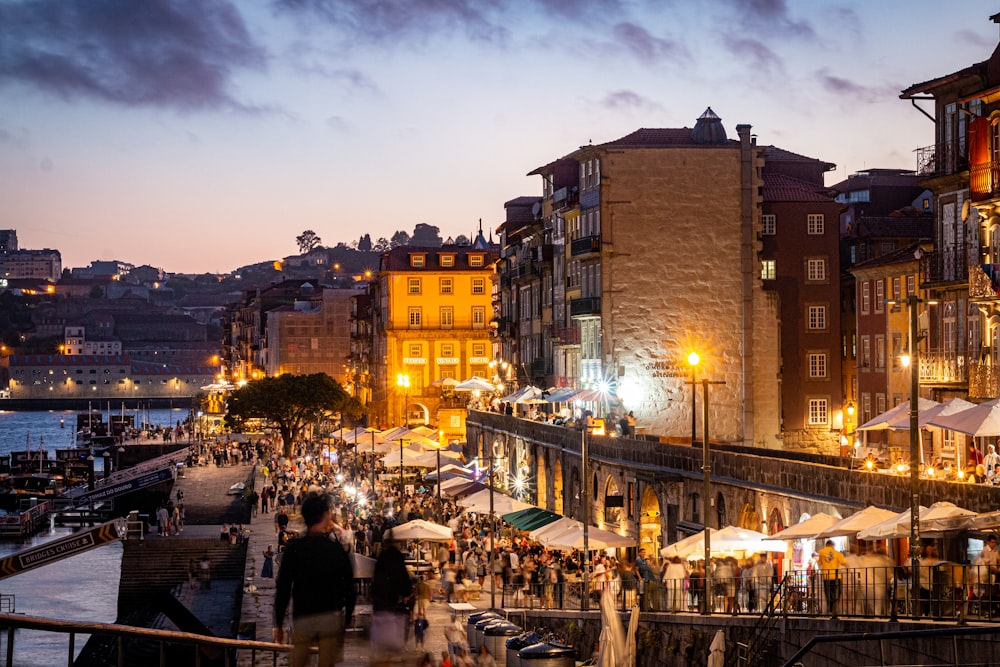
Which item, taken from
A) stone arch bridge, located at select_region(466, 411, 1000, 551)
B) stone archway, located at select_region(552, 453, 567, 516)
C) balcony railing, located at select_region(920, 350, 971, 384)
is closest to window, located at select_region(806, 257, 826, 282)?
stone arch bridge, located at select_region(466, 411, 1000, 551)

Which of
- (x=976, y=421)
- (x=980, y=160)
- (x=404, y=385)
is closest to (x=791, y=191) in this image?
(x=980, y=160)

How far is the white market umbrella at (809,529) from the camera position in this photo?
30.9 meters

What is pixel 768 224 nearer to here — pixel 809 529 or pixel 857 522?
pixel 809 529

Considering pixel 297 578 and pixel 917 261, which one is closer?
pixel 297 578

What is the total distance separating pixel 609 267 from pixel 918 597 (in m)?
46.6

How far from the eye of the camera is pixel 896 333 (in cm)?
6475

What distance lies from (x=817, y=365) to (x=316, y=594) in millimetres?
63257

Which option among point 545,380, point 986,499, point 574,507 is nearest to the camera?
point 986,499

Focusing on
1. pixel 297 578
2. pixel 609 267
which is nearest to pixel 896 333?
pixel 609 267

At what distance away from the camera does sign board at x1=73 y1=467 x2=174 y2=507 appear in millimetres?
110312

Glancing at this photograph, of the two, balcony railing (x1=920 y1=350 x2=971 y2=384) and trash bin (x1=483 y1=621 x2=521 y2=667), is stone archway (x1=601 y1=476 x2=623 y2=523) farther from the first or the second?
trash bin (x1=483 y1=621 x2=521 y2=667)

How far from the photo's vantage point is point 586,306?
236ft

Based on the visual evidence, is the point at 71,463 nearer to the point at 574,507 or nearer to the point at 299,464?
the point at 299,464

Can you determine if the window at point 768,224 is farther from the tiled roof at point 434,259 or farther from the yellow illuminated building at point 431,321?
the tiled roof at point 434,259
